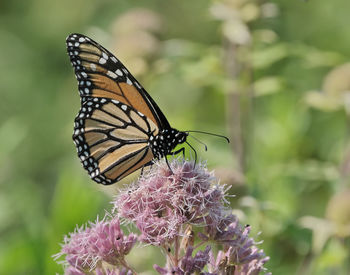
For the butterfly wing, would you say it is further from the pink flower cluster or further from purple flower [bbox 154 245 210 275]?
purple flower [bbox 154 245 210 275]

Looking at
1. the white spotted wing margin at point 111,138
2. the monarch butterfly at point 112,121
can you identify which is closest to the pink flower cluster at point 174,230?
the monarch butterfly at point 112,121

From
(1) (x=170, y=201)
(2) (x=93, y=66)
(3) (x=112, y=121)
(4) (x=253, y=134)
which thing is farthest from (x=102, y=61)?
(4) (x=253, y=134)

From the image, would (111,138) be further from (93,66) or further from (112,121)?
(93,66)

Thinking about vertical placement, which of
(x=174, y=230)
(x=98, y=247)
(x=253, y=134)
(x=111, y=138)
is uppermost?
(x=253, y=134)

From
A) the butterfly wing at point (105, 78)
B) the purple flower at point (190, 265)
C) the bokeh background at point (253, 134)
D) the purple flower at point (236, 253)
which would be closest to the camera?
the purple flower at point (190, 265)

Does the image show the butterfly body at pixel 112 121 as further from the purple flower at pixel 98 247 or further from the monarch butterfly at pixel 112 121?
the purple flower at pixel 98 247

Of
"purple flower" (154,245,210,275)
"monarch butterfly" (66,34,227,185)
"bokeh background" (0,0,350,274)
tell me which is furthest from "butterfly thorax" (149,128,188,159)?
"purple flower" (154,245,210,275)

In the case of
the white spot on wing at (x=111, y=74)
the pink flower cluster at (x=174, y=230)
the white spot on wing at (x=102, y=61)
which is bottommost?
the pink flower cluster at (x=174, y=230)
